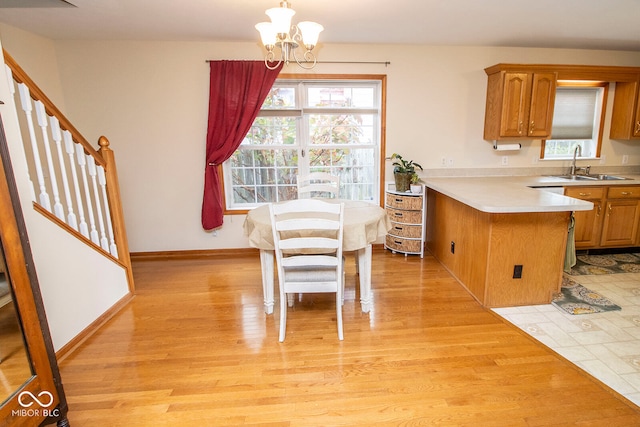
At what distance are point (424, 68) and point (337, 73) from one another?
3.30ft

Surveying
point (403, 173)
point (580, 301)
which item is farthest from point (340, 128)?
point (580, 301)

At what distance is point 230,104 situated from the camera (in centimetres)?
354

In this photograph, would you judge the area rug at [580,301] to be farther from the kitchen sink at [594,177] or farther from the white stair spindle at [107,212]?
the white stair spindle at [107,212]

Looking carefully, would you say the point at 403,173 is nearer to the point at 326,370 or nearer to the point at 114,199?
the point at 326,370

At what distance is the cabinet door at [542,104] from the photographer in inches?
137

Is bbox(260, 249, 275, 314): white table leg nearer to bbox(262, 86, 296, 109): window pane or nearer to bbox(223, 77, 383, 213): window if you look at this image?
bbox(223, 77, 383, 213): window

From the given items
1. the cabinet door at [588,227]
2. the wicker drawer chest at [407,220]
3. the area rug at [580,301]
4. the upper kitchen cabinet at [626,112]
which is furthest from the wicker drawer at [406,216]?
the upper kitchen cabinet at [626,112]

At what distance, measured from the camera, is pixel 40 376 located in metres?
1.43

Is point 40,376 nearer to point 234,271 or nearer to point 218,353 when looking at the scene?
point 218,353

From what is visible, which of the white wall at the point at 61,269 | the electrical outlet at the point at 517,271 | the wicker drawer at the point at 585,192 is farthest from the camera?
the wicker drawer at the point at 585,192

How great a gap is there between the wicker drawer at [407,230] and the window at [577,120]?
6.21 ft

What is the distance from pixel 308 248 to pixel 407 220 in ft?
6.00

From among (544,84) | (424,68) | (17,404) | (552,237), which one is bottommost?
(17,404)

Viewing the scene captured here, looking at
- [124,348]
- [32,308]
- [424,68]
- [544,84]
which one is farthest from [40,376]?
[544,84]
